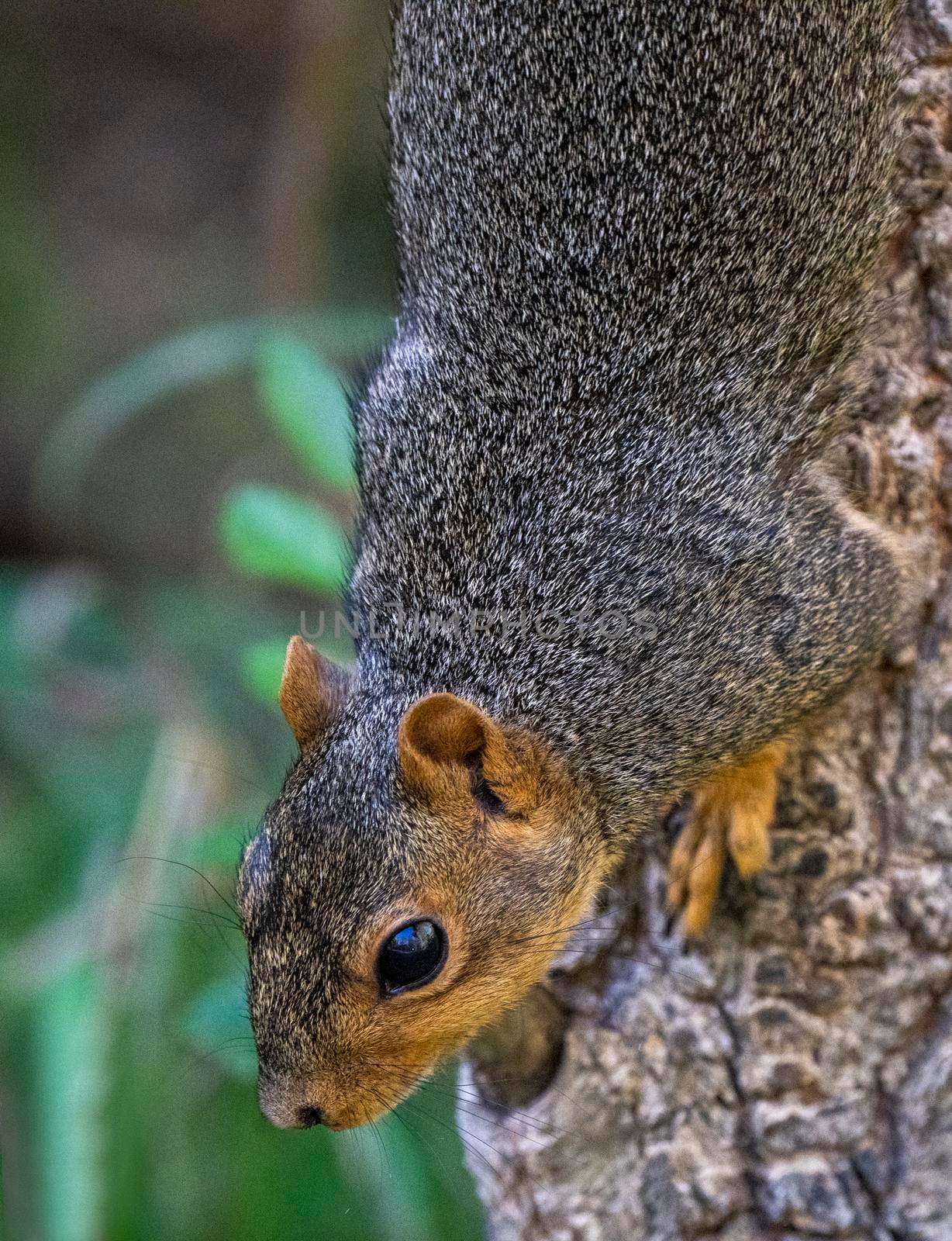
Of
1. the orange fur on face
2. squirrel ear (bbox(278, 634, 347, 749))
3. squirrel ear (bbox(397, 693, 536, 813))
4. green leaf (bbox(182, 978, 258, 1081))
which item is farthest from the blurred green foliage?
squirrel ear (bbox(397, 693, 536, 813))

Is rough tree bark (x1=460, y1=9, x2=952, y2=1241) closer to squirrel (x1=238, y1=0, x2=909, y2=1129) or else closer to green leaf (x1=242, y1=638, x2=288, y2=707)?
squirrel (x1=238, y1=0, x2=909, y2=1129)

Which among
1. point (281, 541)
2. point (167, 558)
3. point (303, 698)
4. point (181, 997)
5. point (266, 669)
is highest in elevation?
point (167, 558)

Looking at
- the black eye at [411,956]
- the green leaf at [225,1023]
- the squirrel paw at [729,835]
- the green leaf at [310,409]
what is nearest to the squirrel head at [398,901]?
the black eye at [411,956]

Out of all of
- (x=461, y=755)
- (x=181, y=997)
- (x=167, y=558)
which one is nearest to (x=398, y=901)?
(x=461, y=755)

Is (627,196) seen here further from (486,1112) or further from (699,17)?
(486,1112)

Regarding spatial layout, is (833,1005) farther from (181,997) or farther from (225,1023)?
(181,997)

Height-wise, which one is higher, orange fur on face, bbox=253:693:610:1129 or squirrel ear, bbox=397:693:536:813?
squirrel ear, bbox=397:693:536:813

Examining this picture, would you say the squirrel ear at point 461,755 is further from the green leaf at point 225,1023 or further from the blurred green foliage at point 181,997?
the green leaf at point 225,1023
